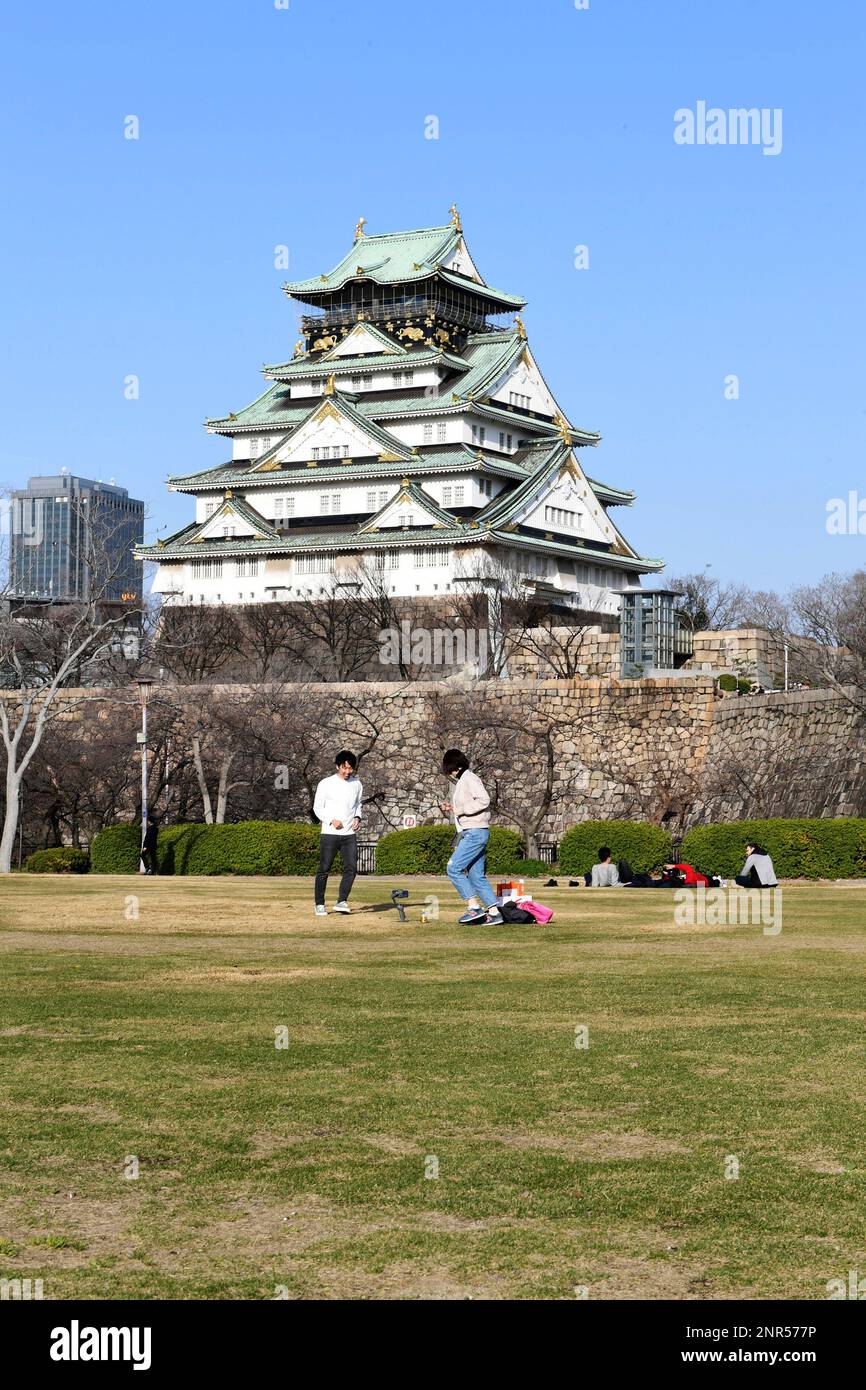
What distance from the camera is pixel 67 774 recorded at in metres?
47.6

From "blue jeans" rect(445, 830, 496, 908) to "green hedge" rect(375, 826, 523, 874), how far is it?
16.5 m

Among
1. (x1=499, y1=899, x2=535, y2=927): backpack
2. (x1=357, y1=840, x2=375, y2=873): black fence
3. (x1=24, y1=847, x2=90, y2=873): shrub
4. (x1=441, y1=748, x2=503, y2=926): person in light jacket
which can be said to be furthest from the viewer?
(x1=357, y1=840, x2=375, y2=873): black fence

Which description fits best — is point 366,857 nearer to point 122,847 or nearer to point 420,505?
point 122,847

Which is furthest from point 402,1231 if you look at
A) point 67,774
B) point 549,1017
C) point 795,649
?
point 795,649

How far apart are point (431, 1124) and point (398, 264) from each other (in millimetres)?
71266

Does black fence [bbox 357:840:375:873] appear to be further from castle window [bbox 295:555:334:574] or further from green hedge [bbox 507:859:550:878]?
castle window [bbox 295:555:334:574]

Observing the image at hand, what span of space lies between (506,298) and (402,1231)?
7330cm

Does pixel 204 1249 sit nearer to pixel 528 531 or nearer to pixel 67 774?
pixel 67 774

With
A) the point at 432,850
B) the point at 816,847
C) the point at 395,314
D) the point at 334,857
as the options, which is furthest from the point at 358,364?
the point at 334,857

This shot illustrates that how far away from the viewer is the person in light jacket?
15.9 m

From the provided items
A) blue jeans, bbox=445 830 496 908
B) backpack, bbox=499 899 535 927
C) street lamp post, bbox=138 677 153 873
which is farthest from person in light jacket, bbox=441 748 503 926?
street lamp post, bbox=138 677 153 873

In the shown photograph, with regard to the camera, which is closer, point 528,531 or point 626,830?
point 626,830

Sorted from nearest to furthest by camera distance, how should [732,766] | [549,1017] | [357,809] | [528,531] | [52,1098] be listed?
[52,1098]
[549,1017]
[357,809]
[732,766]
[528,531]

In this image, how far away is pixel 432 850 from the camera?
33.0 meters
